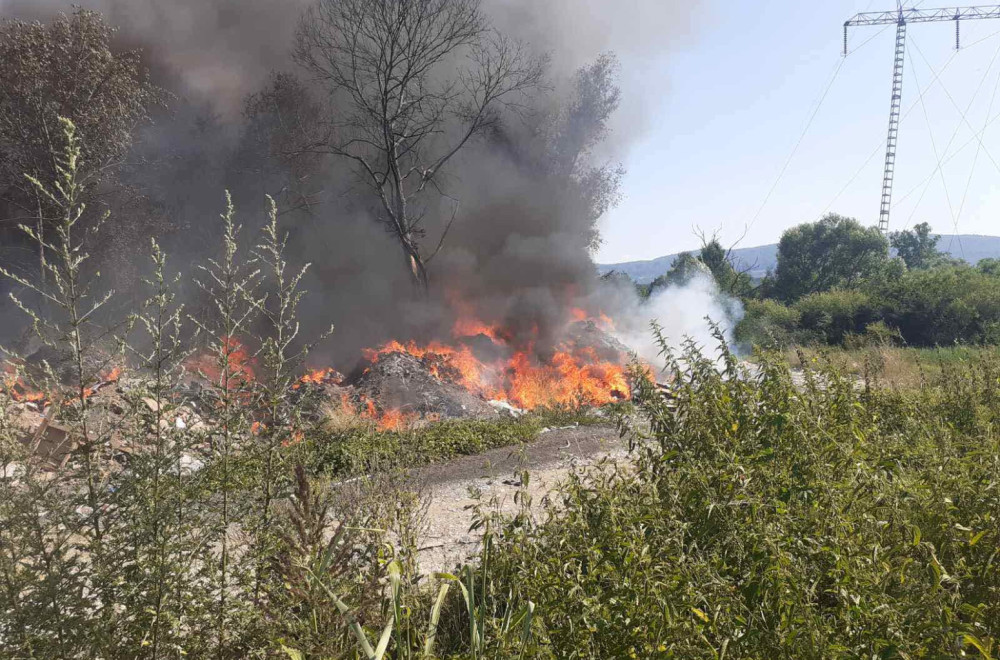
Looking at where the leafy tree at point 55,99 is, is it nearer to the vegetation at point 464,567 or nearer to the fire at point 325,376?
the fire at point 325,376

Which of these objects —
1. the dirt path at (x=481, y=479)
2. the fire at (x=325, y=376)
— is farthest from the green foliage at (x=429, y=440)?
the fire at (x=325, y=376)

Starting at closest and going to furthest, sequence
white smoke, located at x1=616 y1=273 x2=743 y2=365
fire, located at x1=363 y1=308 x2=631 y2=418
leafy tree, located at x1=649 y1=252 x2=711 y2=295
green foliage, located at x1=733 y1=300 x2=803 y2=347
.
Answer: fire, located at x1=363 y1=308 x2=631 y2=418 < white smoke, located at x1=616 y1=273 x2=743 y2=365 < green foliage, located at x1=733 y1=300 x2=803 y2=347 < leafy tree, located at x1=649 y1=252 x2=711 y2=295

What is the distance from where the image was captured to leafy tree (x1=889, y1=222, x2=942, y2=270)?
6488 centimetres

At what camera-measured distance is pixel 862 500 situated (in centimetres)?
291

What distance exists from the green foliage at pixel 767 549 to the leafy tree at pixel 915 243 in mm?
72389

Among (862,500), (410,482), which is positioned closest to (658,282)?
(410,482)

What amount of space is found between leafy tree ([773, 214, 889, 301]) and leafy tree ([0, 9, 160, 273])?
1458 inches

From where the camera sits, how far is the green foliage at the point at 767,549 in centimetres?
210

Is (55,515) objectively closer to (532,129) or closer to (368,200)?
(368,200)

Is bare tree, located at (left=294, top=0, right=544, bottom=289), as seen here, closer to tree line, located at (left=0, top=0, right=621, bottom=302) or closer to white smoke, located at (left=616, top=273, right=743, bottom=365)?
tree line, located at (left=0, top=0, right=621, bottom=302)

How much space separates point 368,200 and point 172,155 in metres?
6.20

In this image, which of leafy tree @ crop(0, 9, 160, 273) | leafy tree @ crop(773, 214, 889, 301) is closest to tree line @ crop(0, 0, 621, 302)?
leafy tree @ crop(0, 9, 160, 273)

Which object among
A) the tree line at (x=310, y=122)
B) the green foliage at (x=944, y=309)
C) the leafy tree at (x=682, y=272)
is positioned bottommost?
the green foliage at (x=944, y=309)

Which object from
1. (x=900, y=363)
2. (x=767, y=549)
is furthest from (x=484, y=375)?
(x=767, y=549)
